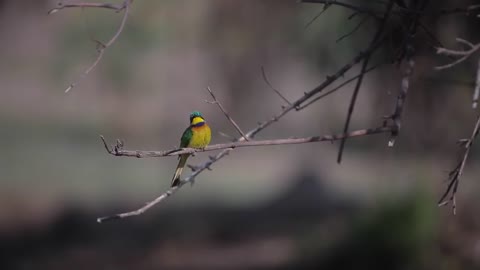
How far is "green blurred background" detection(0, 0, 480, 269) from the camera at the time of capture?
7125mm

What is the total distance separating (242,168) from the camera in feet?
64.5

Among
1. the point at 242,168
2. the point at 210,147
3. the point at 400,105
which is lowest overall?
the point at 210,147

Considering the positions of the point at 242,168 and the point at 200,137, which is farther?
the point at 242,168

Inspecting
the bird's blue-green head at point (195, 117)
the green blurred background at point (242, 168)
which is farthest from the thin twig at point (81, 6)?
the bird's blue-green head at point (195, 117)

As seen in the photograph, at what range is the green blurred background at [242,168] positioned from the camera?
712cm

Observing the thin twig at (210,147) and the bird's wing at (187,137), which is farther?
the bird's wing at (187,137)

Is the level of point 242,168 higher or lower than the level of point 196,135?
higher

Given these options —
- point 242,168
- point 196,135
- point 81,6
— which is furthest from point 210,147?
point 242,168

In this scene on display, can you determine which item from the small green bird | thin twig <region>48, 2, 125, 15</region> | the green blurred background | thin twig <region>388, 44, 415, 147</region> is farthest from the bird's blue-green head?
thin twig <region>388, 44, 415, 147</region>

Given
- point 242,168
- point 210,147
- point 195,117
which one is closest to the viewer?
point 210,147

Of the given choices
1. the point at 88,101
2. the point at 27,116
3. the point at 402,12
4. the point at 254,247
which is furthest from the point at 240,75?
the point at 27,116

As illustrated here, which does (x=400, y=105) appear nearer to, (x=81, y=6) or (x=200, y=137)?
(x=200, y=137)

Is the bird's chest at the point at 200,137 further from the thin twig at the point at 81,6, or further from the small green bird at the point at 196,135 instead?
the thin twig at the point at 81,6

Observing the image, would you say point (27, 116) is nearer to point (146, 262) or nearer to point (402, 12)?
point (146, 262)
